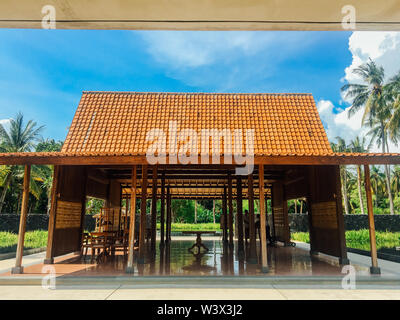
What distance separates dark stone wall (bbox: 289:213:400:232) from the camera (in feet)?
57.8

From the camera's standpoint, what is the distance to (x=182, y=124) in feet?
37.7

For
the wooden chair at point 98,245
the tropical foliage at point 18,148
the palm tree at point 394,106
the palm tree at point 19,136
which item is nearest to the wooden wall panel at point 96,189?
the wooden chair at point 98,245

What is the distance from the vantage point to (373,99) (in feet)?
80.4

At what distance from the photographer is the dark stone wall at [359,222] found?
17609 millimetres

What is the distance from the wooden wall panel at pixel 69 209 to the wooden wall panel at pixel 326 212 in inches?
321

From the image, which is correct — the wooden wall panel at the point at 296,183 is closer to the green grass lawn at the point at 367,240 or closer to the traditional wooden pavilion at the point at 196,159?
the traditional wooden pavilion at the point at 196,159

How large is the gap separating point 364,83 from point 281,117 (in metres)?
19.1

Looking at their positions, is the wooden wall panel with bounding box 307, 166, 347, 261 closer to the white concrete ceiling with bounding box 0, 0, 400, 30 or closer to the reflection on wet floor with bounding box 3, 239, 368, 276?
the reflection on wet floor with bounding box 3, 239, 368, 276

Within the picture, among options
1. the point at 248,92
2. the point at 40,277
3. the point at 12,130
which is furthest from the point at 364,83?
the point at 12,130

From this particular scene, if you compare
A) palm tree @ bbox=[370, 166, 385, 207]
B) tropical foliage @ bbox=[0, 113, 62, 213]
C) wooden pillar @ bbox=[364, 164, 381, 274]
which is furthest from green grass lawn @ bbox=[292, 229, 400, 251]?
palm tree @ bbox=[370, 166, 385, 207]

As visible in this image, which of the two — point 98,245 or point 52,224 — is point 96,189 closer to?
point 52,224

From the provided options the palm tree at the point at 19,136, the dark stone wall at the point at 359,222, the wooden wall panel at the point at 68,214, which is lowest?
the dark stone wall at the point at 359,222
